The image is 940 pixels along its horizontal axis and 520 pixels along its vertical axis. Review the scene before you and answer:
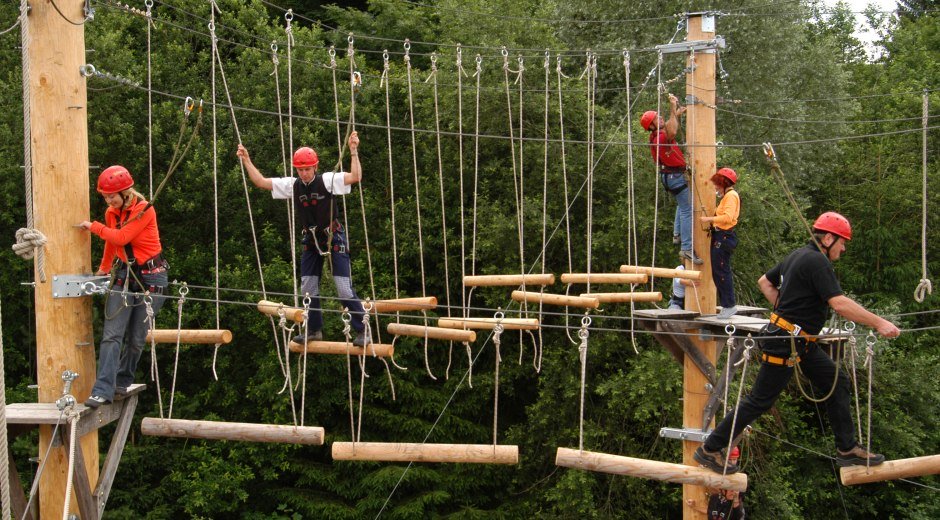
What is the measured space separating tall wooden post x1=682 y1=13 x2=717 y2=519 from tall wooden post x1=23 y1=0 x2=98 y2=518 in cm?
329

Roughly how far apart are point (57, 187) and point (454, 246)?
237 inches

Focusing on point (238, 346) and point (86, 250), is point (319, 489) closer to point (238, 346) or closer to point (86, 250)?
point (238, 346)

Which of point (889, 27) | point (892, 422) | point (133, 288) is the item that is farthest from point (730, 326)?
point (889, 27)

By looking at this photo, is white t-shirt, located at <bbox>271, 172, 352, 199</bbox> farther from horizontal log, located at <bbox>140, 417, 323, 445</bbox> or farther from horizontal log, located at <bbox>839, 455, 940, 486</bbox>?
horizontal log, located at <bbox>839, 455, 940, 486</bbox>

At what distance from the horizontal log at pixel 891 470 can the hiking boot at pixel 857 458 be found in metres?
0.02

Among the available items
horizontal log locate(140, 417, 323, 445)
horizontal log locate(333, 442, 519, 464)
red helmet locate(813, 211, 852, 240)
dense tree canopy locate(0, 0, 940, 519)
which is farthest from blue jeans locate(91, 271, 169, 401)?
dense tree canopy locate(0, 0, 940, 519)

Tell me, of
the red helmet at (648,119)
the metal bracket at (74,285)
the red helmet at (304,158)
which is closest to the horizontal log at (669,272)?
the red helmet at (648,119)

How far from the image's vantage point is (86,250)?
4.59 meters

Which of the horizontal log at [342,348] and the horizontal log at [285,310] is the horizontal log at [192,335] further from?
the horizontal log at [342,348]

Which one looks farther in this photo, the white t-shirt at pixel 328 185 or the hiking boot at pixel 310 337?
the hiking boot at pixel 310 337

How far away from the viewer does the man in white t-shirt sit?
5078 millimetres

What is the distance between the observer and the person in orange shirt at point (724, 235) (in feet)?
19.5

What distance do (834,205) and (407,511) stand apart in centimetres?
616

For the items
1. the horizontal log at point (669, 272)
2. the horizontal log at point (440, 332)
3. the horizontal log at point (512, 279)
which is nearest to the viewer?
the horizontal log at point (440, 332)
